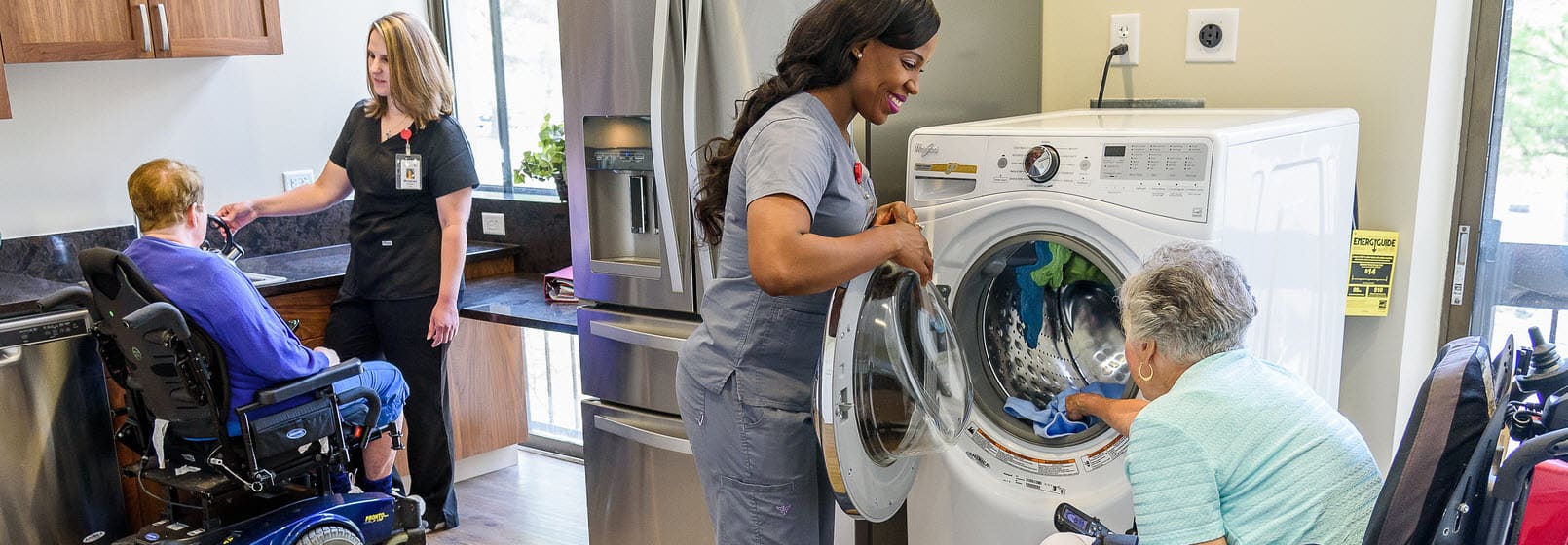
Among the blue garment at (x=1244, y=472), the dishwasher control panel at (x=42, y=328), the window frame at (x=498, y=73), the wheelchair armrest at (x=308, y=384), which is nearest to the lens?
the blue garment at (x=1244, y=472)

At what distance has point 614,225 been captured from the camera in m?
2.73

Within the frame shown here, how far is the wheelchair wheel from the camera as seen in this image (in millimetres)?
2695

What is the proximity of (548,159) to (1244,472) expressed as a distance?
2.85m

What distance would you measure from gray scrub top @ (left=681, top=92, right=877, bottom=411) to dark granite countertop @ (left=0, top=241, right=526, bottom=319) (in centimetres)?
127

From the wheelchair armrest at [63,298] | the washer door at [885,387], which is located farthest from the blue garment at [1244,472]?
the wheelchair armrest at [63,298]

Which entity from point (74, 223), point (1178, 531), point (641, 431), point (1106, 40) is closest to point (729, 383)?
point (1178, 531)

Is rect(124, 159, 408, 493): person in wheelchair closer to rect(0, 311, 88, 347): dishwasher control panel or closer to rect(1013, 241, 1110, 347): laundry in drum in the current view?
rect(0, 311, 88, 347): dishwasher control panel

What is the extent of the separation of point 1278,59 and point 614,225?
1567 mm

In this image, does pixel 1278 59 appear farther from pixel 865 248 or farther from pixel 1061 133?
pixel 865 248

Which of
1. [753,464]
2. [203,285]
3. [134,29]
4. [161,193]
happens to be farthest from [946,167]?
[134,29]

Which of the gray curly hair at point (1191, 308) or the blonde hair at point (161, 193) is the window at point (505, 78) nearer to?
the blonde hair at point (161, 193)

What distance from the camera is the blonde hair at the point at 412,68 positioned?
2891 millimetres

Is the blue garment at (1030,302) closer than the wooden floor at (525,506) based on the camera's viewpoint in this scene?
Yes

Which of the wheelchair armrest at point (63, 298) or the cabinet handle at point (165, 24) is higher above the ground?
the cabinet handle at point (165, 24)
